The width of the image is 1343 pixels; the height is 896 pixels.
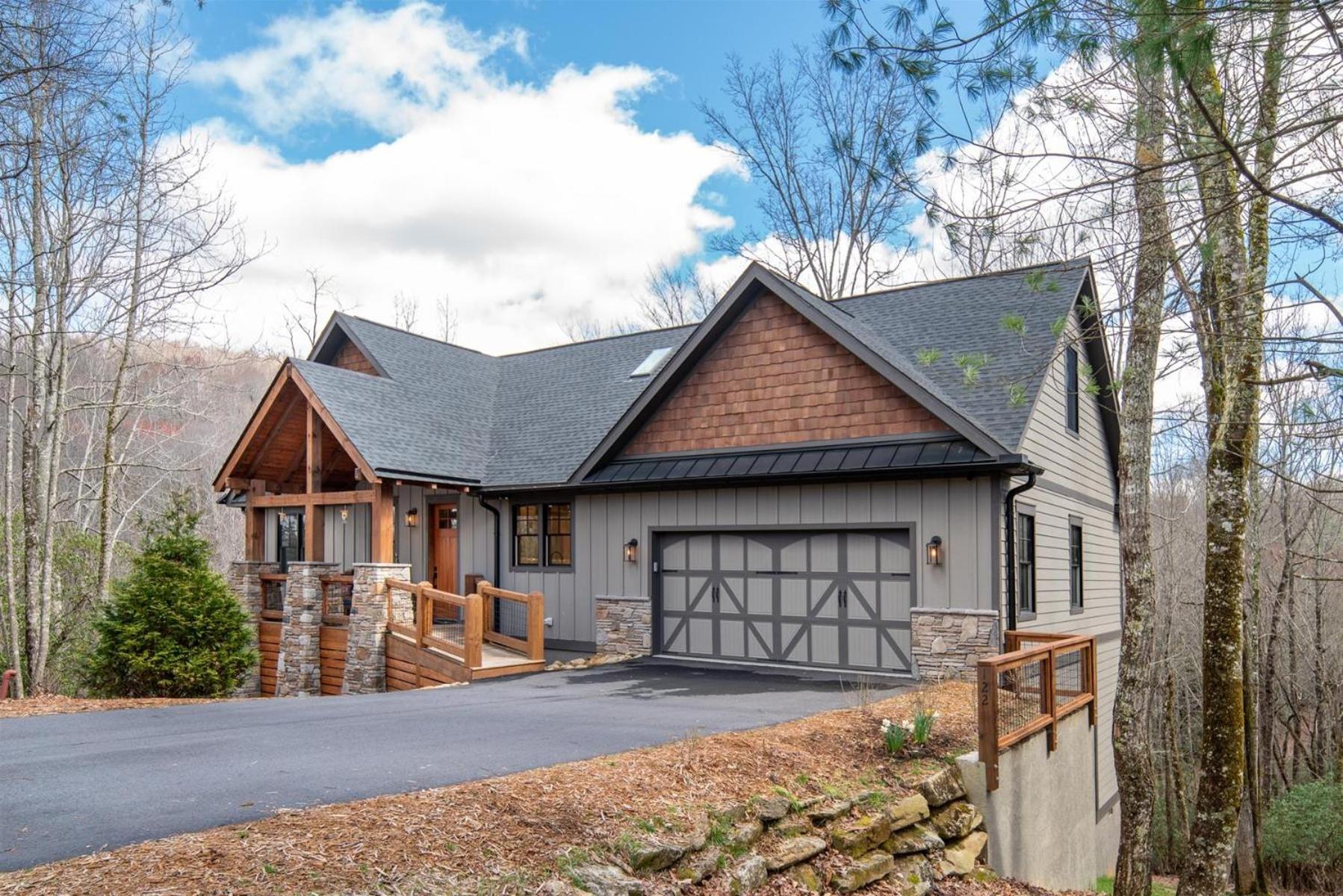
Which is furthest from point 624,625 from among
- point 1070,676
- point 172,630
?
point 1070,676

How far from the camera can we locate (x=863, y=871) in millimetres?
6211

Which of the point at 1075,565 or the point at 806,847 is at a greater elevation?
the point at 1075,565

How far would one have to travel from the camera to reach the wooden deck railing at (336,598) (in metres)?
14.7

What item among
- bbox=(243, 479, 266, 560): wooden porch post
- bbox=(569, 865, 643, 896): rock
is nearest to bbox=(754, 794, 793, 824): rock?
bbox=(569, 865, 643, 896): rock

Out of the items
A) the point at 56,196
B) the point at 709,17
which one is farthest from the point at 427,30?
the point at 56,196

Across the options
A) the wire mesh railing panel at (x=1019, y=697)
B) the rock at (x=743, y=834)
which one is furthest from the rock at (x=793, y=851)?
the wire mesh railing panel at (x=1019, y=697)

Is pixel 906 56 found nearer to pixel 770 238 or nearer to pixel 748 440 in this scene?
pixel 748 440

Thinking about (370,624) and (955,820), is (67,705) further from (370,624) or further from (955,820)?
(955,820)

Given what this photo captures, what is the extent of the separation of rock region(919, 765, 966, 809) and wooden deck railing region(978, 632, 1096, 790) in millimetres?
258

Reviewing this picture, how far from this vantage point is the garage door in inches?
476

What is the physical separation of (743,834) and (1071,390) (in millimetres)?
10607

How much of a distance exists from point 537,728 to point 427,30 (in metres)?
12.0

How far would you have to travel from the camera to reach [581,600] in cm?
1495

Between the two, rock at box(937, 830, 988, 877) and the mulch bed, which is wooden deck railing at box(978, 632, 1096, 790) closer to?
rock at box(937, 830, 988, 877)
